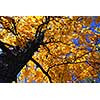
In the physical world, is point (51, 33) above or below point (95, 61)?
above

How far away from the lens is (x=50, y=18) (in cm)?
248

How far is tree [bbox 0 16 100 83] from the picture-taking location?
243 cm

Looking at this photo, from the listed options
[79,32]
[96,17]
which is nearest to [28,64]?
[79,32]

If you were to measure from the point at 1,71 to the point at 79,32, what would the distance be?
0.77 meters

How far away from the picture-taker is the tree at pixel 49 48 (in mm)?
2428

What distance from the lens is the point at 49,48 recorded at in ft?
8.07

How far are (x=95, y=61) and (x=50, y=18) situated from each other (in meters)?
0.55

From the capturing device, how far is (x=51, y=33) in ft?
8.10
